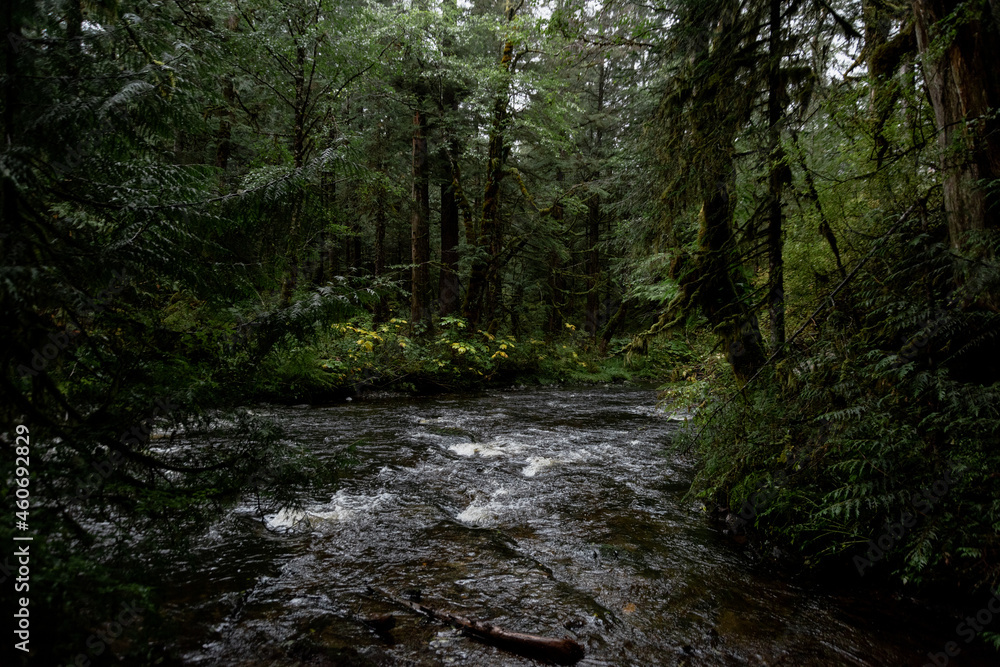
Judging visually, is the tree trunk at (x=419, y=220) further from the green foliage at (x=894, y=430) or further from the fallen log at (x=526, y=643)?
the fallen log at (x=526, y=643)

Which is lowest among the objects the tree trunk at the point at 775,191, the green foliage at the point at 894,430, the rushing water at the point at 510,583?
the rushing water at the point at 510,583

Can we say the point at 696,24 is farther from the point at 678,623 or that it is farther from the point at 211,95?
the point at 678,623

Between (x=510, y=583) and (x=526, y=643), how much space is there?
75 cm

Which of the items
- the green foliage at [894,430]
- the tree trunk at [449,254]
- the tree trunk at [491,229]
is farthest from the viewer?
the tree trunk at [449,254]

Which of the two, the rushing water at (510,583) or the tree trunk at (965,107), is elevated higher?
the tree trunk at (965,107)

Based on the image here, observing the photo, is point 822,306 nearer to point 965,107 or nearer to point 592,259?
point 965,107

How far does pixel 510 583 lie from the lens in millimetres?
3318

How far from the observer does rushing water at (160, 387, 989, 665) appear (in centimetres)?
258

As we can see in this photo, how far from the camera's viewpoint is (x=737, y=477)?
4426 mm

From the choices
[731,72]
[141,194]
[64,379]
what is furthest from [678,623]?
[731,72]

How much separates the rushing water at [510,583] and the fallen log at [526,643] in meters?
0.06

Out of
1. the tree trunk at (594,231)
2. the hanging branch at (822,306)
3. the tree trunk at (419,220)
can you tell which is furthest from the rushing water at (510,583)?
the tree trunk at (594,231)

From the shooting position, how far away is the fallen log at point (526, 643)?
2.52m

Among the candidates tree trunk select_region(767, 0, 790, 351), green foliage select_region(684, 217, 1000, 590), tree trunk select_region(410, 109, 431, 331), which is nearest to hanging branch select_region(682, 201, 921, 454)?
green foliage select_region(684, 217, 1000, 590)
